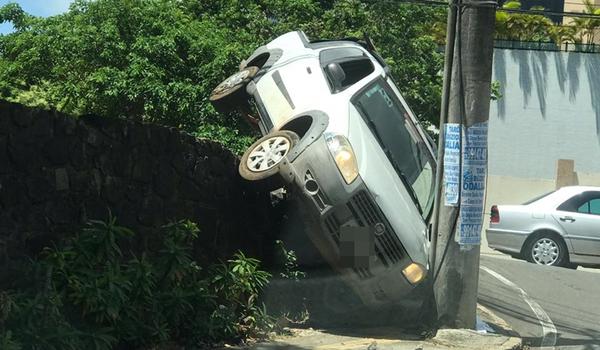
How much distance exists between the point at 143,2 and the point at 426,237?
27.3 feet

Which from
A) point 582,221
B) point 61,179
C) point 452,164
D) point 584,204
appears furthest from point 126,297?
point 584,204

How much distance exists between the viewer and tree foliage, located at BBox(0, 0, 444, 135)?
41.5 feet

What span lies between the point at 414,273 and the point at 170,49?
677 centimetres

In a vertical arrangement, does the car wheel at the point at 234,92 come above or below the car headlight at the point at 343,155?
above

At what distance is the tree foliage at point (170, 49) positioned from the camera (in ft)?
41.5

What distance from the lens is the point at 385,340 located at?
7.67m

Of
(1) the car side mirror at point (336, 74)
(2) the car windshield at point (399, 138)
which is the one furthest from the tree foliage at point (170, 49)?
(2) the car windshield at point (399, 138)

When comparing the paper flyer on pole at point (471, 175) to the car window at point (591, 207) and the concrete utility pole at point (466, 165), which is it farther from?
the car window at point (591, 207)

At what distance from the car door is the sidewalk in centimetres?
645

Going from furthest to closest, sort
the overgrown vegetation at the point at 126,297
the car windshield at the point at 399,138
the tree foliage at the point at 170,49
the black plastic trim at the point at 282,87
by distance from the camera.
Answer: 1. the tree foliage at the point at 170,49
2. the black plastic trim at the point at 282,87
3. the car windshield at the point at 399,138
4. the overgrown vegetation at the point at 126,297

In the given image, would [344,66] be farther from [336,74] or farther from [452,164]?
[452,164]

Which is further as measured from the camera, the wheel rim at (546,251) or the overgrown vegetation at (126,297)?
the wheel rim at (546,251)

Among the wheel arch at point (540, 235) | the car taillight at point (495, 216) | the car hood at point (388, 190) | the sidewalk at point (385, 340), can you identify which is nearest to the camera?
the sidewalk at point (385, 340)

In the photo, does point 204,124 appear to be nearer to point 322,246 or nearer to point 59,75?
point 59,75
